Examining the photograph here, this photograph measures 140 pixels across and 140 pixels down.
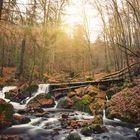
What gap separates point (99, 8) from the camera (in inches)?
1300

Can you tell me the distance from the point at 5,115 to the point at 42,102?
5.47m

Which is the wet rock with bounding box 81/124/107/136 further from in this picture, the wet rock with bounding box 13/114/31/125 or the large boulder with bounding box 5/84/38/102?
the large boulder with bounding box 5/84/38/102

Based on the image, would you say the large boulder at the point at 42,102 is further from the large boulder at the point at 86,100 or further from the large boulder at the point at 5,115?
the large boulder at the point at 5,115

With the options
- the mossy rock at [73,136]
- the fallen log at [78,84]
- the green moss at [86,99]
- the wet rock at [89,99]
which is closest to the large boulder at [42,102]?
the wet rock at [89,99]

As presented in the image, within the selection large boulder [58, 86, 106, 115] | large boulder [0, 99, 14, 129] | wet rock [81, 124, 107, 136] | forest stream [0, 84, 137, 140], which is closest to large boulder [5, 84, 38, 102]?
large boulder [58, 86, 106, 115]

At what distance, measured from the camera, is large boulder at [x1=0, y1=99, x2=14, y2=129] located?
42.9 ft

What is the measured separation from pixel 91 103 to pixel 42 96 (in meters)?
3.66

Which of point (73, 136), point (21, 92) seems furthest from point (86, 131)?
point (21, 92)

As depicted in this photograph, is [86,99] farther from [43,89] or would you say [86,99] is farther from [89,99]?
[43,89]

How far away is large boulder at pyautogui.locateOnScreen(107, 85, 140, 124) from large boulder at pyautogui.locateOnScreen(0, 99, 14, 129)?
523 cm

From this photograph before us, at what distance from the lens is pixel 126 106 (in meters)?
14.9

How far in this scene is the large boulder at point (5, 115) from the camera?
42.9 ft

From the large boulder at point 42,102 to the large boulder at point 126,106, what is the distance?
437cm

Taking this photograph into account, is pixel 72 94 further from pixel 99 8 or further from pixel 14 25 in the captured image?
pixel 99 8
